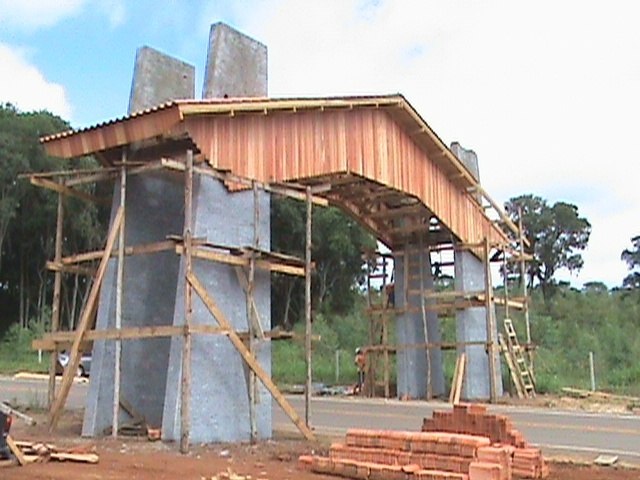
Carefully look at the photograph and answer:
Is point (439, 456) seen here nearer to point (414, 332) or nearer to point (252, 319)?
point (252, 319)

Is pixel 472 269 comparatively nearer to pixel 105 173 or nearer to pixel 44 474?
pixel 105 173

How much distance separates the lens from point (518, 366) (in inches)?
1036

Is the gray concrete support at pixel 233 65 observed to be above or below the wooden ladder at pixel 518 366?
above

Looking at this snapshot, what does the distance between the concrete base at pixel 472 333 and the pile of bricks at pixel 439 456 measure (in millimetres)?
13633

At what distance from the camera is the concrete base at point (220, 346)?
1396 cm

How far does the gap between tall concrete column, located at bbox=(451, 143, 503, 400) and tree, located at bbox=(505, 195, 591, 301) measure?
30156mm

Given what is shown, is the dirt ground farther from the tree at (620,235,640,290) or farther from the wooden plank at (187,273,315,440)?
the tree at (620,235,640,290)

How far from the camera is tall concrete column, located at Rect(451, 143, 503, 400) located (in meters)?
25.4

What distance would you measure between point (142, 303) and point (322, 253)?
33.3m

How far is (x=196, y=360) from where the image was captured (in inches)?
554

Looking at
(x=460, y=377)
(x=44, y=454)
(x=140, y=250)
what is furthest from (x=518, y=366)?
(x=44, y=454)

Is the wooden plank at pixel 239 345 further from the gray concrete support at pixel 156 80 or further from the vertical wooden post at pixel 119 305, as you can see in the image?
the gray concrete support at pixel 156 80

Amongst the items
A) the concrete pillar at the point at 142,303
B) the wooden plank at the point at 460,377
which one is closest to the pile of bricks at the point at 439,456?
the concrete pillar at the point at 142,303

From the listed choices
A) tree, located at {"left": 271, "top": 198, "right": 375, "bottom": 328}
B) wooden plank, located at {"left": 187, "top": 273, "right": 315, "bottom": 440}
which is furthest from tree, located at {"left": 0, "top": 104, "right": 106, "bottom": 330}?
wooden plank, located at {"left": 187, "top": 273, "right": 315, "bottom": 440}
